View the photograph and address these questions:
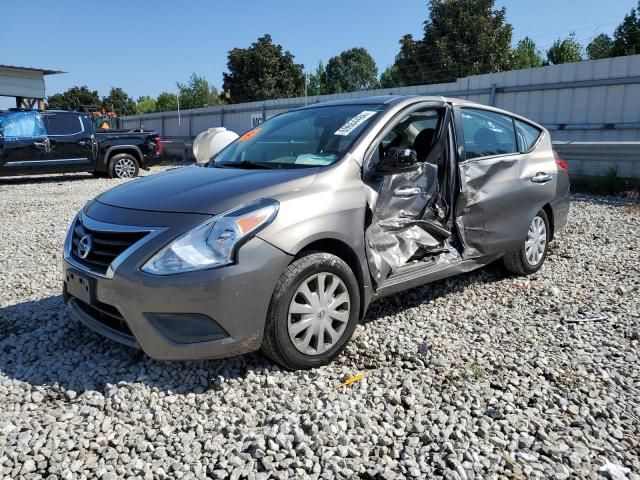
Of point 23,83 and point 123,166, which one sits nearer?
point 123,166

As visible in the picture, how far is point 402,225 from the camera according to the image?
3693 millimetres

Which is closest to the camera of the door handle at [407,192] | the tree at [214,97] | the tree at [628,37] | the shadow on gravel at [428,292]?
the door handle at [407,192]

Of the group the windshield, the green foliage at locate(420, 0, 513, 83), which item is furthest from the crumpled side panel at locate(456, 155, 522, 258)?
the green foliage at locate(420, 0, 513, 83)

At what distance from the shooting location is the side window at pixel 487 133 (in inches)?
169

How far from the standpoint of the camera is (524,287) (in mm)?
4727

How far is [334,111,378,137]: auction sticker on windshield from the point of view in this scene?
3623 millimetres

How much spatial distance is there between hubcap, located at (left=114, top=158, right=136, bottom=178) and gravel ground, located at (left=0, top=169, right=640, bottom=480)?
1021 cm

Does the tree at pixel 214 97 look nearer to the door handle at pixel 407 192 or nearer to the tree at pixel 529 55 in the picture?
the tree at pixel 529 55

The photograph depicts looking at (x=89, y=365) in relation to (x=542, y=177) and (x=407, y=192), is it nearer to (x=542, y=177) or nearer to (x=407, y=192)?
(x=407, y=192)

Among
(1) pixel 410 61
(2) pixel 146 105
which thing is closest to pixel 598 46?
(1) pixel 410 61

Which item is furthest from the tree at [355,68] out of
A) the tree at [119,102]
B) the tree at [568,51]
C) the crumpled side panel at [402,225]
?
the crumpled side panel at [402,225]

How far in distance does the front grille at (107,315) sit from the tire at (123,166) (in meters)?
11.5

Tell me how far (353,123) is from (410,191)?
0.63 metres

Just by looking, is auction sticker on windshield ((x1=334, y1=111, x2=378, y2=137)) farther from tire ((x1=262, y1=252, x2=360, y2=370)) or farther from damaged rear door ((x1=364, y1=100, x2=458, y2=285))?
tire ((x1=262, y1=252, x2=360, y2=370))
